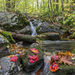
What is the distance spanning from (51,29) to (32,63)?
823 centimetres

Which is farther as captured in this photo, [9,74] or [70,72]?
[9,74]

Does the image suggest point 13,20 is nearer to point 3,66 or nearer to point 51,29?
point 51,29

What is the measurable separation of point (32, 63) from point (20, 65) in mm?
503

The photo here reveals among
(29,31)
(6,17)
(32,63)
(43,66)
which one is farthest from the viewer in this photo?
(29,31)

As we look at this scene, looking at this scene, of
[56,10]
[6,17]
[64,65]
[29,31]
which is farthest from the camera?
[56,10]

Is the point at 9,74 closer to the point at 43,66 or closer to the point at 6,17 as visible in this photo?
the point at 43,66

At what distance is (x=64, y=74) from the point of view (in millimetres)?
2066

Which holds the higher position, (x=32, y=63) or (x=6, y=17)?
(x=6, y=17)

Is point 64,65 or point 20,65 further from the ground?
point 64,65

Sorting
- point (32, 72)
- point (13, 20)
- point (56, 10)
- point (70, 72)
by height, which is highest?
point (56, 10)

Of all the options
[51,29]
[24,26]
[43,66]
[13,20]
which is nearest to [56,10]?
[51,29]

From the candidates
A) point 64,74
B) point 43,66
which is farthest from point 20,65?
point 64,74

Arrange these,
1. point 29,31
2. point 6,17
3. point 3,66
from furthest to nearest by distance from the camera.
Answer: point 29,31 → point 6,17 → point 3,66

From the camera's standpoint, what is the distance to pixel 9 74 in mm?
2289
